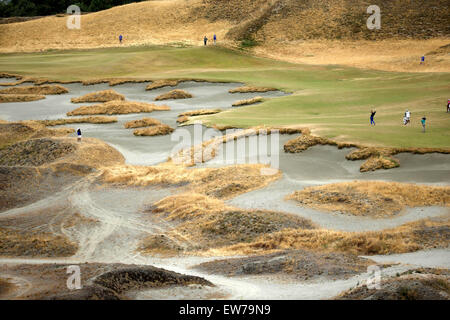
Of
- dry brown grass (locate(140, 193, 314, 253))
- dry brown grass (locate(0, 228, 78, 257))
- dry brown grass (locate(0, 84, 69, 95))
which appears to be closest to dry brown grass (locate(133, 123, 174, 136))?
dry brown grass (locate(140, 193, 314, 253))

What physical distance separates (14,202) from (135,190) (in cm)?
622

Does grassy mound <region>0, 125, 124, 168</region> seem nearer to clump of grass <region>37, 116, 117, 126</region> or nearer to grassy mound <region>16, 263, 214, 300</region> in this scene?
clump of grass <region>37, 116, 117, 126</region>

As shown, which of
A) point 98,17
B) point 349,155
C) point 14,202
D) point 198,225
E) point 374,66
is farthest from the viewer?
point 98,17

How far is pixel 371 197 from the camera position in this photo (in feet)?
85.6

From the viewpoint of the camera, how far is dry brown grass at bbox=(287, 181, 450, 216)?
25391 millimetres

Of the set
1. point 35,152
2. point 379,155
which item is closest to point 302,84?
point 379,155

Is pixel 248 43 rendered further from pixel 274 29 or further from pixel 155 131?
pixel 155 131

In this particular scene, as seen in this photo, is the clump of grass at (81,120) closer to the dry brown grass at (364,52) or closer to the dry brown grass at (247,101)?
the dry brown grass at (247,101)

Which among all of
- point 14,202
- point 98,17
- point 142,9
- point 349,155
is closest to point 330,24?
point 142,9

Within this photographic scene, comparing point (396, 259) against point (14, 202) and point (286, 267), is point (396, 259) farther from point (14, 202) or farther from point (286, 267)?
point (14, 202)

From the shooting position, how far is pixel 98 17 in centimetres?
9275

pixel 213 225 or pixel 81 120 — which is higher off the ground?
pixel 81 120

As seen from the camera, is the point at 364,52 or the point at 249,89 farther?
the point at 364,52

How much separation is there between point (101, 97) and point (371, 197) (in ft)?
119
